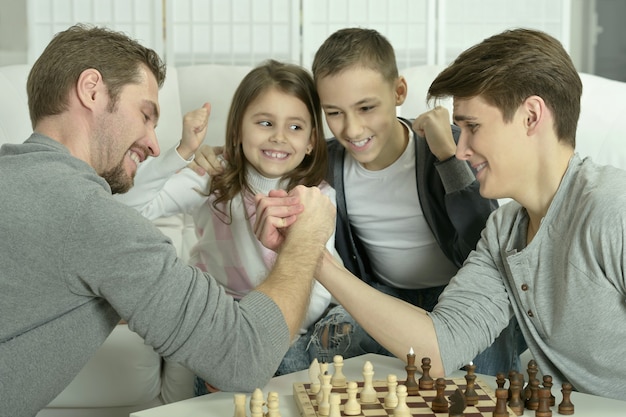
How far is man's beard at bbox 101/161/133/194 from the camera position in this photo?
1981 millimetres

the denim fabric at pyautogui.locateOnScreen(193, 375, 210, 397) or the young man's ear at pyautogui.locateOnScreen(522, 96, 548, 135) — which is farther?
the denim fabric at pyautogui.locateOnScreen(193, 375, 210, 397)

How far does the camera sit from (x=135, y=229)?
167cm

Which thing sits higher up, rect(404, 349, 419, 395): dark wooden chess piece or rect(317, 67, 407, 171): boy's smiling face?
rect(317, 67, 407, 171): boy's smiling face

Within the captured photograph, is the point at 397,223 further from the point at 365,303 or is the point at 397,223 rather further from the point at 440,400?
the point at 440,400

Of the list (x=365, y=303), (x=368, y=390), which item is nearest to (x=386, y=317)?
(x=365, y=303)

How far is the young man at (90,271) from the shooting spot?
1643mm

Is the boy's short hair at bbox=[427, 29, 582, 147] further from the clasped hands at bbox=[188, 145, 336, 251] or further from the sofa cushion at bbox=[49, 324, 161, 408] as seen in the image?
the sofa cushion at bbox=[49, 324, 161, 408]

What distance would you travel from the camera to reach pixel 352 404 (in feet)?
5.41

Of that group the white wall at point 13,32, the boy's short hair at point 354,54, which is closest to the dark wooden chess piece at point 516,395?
the boy's short hair at point 354,54

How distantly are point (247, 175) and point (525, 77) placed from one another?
1.00 metres

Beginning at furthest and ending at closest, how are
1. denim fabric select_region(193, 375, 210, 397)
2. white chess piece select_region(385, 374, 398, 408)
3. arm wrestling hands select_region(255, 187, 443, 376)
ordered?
denim fabric select_region(193, 375, 210, 397)
arm wrestling hands select_region(255, 187, 443, 376)
white chess piece select_region(385, 374, 398, 408)

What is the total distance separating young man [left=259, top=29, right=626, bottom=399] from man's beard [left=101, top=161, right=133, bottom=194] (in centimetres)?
33

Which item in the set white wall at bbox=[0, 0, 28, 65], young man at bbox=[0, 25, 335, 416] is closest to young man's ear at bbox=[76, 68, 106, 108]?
young man at bbox=[0, 25, 335, 416]

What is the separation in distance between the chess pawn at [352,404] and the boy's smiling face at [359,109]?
3.61ft
